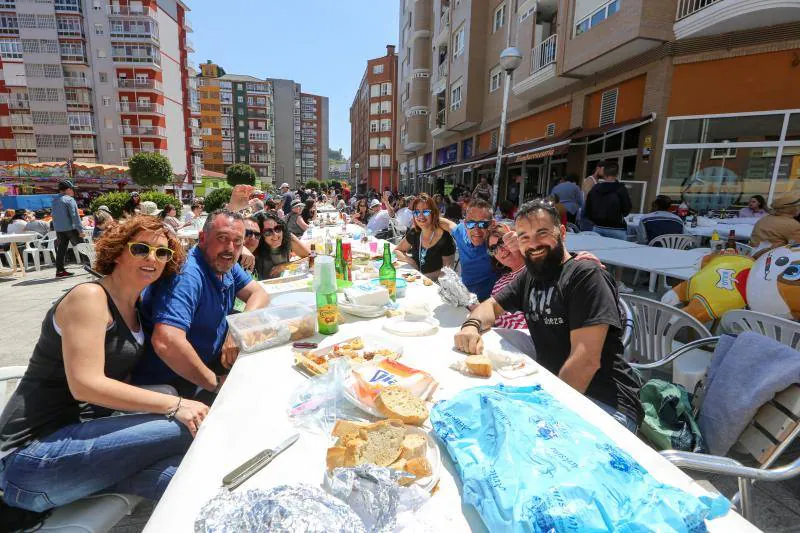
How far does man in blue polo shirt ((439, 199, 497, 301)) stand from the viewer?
151 inches

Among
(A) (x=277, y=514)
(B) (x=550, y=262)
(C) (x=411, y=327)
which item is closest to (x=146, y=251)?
(C) (x=411, y=327)

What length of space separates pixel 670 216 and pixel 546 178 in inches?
324

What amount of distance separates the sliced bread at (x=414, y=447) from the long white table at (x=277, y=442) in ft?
0.30

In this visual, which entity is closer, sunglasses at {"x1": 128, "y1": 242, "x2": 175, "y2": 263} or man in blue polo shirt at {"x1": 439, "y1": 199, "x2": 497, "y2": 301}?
sunglasses at {"x1": 128, "y1": 242, "x2": 175, "y2": 263}

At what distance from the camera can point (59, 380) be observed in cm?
160

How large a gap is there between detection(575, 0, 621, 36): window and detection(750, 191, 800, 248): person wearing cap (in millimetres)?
8447

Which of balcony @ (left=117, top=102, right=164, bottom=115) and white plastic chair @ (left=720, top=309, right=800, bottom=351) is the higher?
balcony @ (left=117, top=102, right=164, bottom=115)

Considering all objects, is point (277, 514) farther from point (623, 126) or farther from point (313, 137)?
point (313, 137)

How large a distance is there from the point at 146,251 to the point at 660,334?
3398mm

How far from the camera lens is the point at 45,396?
5.17 ft

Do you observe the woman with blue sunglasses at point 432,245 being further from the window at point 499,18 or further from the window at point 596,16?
the window at point 499,18

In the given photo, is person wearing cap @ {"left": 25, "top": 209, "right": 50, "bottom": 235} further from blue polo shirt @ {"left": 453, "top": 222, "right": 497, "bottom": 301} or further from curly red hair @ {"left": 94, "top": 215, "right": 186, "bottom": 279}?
blue polo shirt @ {"left": 453, "top": 222, "right": 497, "bottom": 301}

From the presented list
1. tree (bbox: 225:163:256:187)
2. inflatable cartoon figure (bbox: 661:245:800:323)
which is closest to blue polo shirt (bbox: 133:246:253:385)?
inflatable cartoon figure (bbox: 661:245:800:323)

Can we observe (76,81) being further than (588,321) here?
Yes
